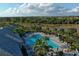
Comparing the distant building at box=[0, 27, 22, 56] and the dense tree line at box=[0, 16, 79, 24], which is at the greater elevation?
the dense tree line at box=[0, 16, 79, 24]

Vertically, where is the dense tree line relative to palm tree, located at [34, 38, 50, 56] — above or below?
above

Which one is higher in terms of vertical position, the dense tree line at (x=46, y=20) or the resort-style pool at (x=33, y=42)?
the dense tree line at (x=46, y=20)

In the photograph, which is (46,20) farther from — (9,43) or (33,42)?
(9,43)

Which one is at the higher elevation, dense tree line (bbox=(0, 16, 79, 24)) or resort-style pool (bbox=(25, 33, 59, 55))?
dense tree line (bbox=(0, 16, 79, 24))

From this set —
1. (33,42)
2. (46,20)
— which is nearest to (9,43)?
(33,42)

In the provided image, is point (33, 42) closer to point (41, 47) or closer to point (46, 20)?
point (41, 47)

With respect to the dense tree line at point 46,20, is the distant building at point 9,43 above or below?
below

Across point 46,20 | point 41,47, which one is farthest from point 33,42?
point 46,20

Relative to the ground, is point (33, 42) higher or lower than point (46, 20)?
lower

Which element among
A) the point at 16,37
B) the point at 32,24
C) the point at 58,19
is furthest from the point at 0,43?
the point at 58,19

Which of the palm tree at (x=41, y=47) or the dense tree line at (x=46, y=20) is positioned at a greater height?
the dense tree line at (x=46, y=20)
